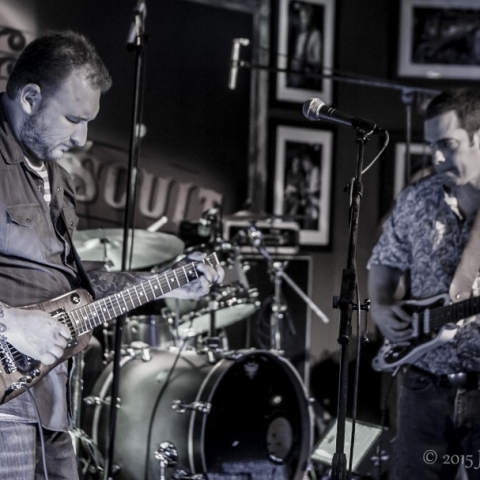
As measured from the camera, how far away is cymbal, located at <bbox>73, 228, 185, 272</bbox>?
4738mm

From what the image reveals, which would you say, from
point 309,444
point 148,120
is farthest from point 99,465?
point 148,120

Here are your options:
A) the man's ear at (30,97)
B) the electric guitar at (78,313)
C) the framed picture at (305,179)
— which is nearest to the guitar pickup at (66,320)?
the electric guitar at (78,313)

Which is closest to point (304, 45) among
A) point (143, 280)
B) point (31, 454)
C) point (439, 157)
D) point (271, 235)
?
point (271, 235)

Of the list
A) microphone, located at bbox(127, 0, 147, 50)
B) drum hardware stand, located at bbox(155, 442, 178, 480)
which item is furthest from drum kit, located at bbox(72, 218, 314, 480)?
microphone, located at bbox(127, 0, 147, 50)

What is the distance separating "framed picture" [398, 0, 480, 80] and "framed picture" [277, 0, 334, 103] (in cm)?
64

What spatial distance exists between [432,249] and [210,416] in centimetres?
160

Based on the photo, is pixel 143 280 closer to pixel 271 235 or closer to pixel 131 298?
pixel 131 298

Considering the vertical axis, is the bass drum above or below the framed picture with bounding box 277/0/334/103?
below

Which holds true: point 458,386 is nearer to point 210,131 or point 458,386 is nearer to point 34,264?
point 34,264

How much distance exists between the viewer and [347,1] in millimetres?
6688

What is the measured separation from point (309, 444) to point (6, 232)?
2.71 m

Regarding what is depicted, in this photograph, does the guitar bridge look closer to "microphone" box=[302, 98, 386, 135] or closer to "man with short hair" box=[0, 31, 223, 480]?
Answer: "man with short hair" box=[0, 31, 223, 480]

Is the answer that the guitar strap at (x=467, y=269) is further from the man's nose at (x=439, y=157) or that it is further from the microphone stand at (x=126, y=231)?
the microphone stand at (x=126, y=231)

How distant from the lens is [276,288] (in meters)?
5.94
